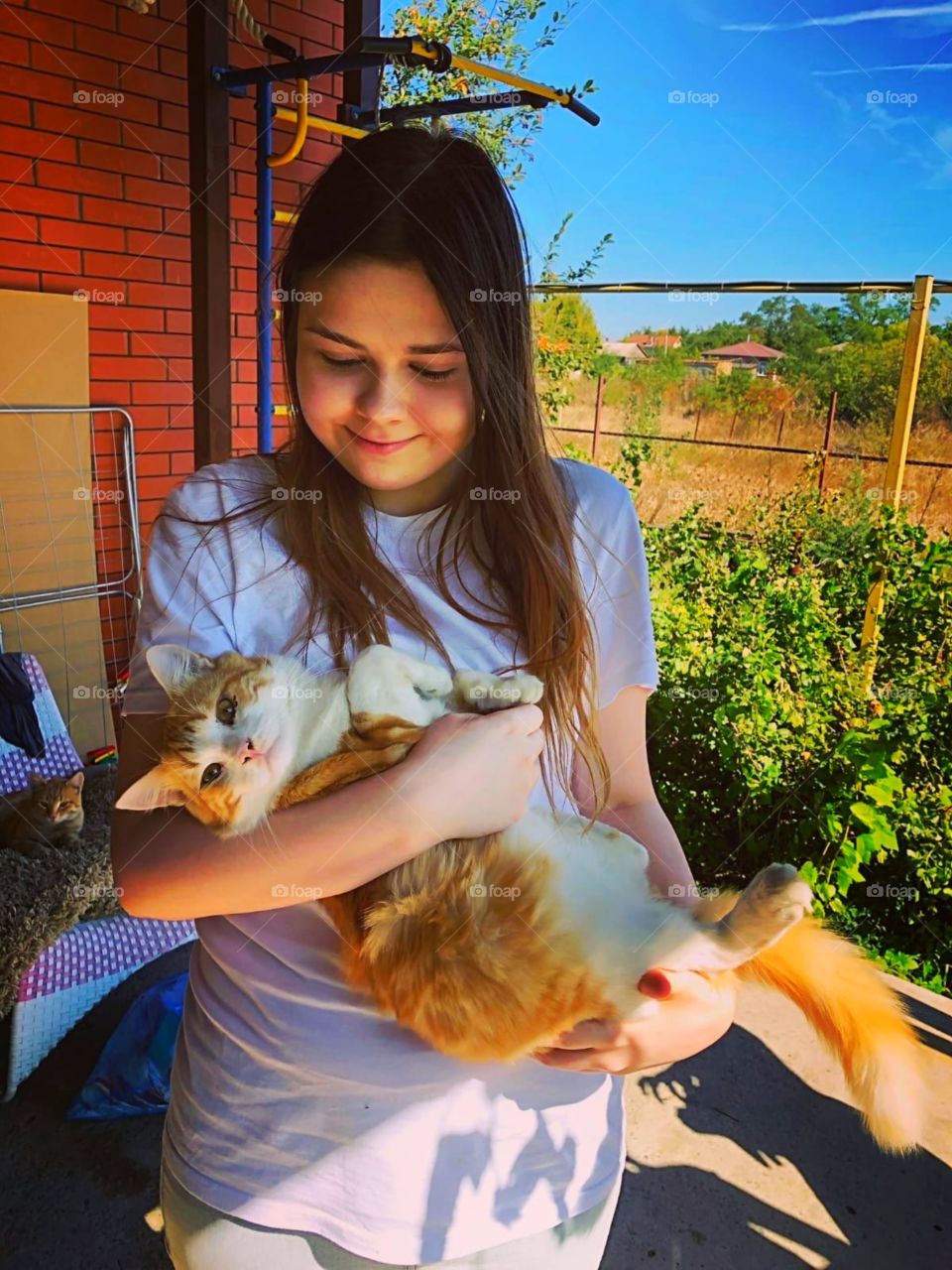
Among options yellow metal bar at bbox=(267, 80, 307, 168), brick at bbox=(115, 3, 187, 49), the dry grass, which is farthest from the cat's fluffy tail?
brick at bbox=(115, 3, 187, 49)

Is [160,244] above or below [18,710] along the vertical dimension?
above

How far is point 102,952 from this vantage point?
8.65 feet

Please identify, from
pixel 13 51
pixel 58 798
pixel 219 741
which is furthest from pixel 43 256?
pixel 219 741

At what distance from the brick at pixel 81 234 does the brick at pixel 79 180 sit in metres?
0.14

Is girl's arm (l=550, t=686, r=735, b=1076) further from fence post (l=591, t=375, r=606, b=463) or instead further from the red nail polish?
fence post (l=591, t=375, r=606, b=463)

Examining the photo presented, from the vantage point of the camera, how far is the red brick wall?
11.9ft

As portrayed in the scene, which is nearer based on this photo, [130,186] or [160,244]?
[130,186]

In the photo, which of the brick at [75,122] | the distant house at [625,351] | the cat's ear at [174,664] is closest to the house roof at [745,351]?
the distant house at [625,351]

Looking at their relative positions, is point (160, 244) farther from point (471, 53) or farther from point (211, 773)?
point (211, 773)

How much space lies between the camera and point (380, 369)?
0.94m

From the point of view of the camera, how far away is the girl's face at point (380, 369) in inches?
37.0

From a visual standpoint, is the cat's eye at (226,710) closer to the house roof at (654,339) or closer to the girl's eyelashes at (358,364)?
the girl's eyelashes at (358,364)

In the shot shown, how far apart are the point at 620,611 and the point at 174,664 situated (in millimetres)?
552

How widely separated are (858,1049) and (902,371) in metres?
2.95
